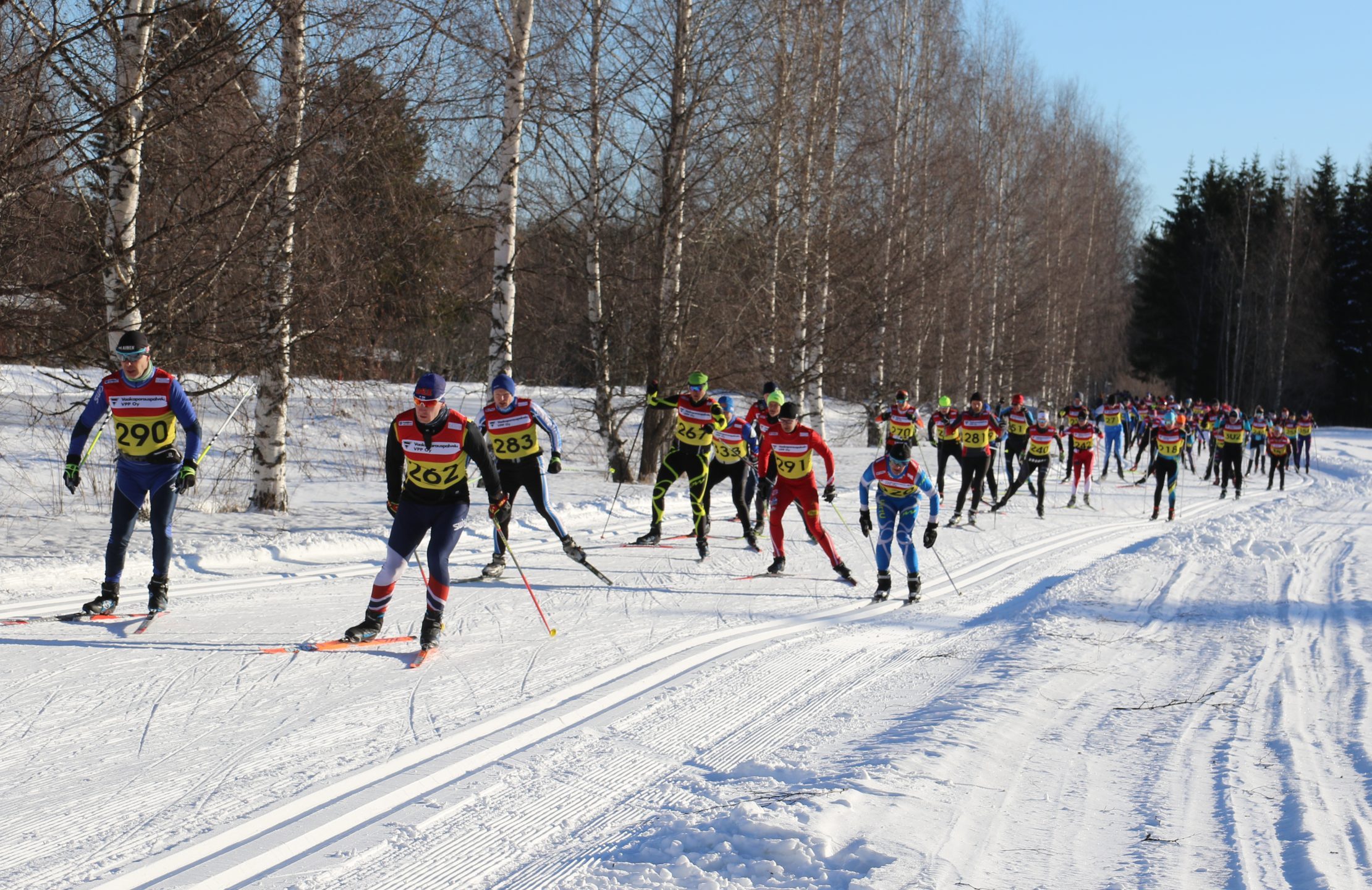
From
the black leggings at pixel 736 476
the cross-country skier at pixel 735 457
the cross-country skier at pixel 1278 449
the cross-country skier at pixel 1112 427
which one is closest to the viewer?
the cross-country skier at pixel 735 457

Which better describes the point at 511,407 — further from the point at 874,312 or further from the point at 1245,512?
the point at 1245,512

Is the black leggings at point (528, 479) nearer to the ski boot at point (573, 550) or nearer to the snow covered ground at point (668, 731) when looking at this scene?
the ski boot at point (573, 550)

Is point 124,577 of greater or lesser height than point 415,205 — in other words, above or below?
below

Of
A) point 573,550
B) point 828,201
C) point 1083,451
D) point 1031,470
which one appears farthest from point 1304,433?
point 573,550

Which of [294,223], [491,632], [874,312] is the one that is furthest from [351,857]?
[874,312]

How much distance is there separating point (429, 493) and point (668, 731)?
244 cm

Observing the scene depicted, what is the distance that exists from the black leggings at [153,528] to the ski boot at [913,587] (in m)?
6.44

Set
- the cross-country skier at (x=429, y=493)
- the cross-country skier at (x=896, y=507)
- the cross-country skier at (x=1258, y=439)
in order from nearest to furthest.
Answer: the cross-country skier at (x=429, y=493) < the cross-country skier at (x=896, y=507) < the cross-country skier at (x=1258, y=439)

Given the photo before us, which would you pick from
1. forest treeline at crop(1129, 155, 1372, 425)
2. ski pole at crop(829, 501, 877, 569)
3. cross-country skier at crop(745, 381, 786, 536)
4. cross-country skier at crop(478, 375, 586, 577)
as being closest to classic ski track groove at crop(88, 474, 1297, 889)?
cross-country skier at crop(478, 375, 586, 577)

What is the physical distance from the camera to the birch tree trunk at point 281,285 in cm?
999

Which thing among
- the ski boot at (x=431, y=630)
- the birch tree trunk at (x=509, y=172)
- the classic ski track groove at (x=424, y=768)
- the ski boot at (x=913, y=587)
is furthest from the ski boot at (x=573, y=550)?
the birch tree trunk at (x=509, y=172)

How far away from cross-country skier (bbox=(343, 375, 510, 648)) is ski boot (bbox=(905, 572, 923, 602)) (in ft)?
15.5

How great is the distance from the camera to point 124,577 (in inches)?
354

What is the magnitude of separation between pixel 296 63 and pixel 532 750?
8.93 metres
